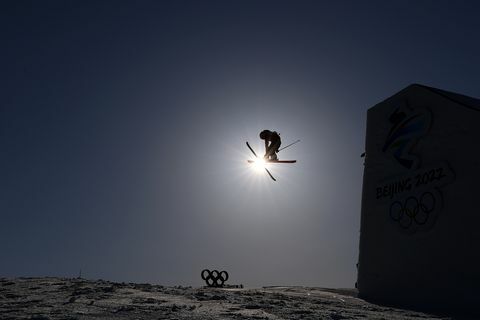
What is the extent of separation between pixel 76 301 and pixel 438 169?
993 cm

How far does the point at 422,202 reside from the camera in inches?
506

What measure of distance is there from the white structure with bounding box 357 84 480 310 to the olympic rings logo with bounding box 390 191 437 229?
1.2 inches

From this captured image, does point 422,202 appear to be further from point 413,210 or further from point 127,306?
point 127,306

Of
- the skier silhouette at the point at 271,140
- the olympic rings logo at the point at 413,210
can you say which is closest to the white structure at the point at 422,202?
the olympic rings logo at the point at 413,210

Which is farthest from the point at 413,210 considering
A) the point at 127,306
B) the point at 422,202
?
the point at 127,306

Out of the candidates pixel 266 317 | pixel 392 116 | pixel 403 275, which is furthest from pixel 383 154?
pixel 266 317

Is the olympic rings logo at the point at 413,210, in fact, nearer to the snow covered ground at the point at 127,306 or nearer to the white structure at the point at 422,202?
the white structure at the point at 422,202

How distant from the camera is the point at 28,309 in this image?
631 centimetres

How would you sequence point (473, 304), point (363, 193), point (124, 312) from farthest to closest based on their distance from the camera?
point (363, 193), point (473, 304), point (124, 312)

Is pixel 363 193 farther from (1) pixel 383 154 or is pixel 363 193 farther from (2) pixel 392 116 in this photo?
(2) pixel 392 116

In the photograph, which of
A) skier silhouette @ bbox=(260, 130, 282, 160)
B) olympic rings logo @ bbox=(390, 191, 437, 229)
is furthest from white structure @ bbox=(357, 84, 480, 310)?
skier silhouette @ bbox=(260, 130, 282, 160)

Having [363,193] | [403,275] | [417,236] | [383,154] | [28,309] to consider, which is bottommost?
[28,309]

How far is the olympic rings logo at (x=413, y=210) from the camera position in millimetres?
12570

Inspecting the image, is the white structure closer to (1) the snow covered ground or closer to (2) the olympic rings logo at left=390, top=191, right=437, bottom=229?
(2) the olympic rings logo at left=390, top=191, right=437, bottom=229
